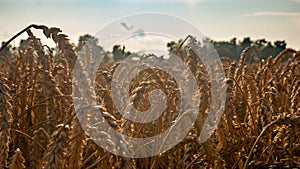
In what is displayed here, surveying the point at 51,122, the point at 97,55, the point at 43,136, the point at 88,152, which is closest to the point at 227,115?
the point at 88,152

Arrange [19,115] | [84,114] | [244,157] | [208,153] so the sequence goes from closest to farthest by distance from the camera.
A: 1. [84,114]
2. [208,153]
3. [244,157]
4. [19,115]

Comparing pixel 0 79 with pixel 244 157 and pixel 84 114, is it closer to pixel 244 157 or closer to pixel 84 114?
pixel 84 114

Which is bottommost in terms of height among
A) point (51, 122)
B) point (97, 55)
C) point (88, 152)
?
point (88, 152)

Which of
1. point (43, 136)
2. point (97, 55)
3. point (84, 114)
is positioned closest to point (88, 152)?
point (43, 136)

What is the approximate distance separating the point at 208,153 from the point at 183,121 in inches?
6.0

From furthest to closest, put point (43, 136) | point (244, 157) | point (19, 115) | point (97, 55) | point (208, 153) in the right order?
1. point (97, 55)
2. point (19, 115)
3. point (244, 157)
4. point (43, 136)
5. point (208, 153)

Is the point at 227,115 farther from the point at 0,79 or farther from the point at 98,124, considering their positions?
the point at 0,79

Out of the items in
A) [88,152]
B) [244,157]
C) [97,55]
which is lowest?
[244,157]

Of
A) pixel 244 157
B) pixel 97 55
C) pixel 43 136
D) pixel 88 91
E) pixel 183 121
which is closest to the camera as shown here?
pixel 88 91

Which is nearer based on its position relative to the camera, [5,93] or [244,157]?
[5,93]

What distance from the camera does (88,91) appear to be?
1.02 meters

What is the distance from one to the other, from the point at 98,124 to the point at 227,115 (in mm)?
545

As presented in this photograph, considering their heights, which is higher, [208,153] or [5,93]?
[5,93]

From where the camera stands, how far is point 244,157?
187 centimetres
